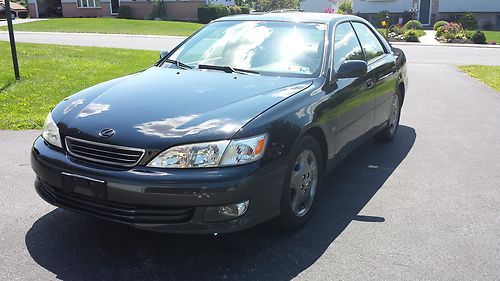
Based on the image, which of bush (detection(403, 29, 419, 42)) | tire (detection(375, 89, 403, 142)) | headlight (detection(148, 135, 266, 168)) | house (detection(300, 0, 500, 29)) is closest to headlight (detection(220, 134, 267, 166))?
headlight (detection(148, 135, 266, 168))

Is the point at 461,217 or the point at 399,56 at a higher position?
the point at 399,56

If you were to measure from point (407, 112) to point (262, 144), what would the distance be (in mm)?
5754

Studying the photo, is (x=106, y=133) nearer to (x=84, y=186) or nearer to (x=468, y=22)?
(x=84, y=186)

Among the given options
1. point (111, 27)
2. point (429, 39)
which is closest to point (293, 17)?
point (429, 39)

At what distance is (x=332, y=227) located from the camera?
155 inches

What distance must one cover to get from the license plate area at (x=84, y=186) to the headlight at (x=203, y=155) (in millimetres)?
348

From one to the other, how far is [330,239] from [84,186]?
1802mm

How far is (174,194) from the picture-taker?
303cm

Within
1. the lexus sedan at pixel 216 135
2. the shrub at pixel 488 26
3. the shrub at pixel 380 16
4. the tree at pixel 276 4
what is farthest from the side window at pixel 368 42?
the tree at pixel 276 4

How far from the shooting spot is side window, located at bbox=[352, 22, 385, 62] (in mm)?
5425

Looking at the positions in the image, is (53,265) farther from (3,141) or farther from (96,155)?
(3,141)

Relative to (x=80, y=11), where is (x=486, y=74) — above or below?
below

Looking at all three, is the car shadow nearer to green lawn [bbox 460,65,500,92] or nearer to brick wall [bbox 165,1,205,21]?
green lawn [bbox 460,65,500,92]

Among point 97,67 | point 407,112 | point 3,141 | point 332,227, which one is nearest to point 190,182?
point 332,227
